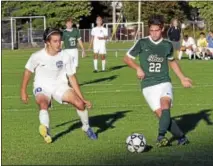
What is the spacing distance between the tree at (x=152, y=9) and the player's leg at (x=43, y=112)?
238ft

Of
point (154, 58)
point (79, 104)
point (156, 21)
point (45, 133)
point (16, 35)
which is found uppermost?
point (156, 21)

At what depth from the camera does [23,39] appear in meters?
58.8

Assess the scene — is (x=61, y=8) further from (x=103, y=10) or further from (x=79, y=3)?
(x=103, y=10)

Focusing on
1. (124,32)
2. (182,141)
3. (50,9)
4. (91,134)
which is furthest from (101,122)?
(50,9)

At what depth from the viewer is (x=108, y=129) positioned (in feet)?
38.4

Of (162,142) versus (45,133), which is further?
(45,133)

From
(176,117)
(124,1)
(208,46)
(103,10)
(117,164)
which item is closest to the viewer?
(117,164)

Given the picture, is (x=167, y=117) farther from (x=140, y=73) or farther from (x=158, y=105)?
(x=140, y=73)

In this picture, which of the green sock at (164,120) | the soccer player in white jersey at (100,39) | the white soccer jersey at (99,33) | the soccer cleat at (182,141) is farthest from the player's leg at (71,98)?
the white soccer jersey at (99,33)

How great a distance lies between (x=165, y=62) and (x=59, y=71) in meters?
1.75

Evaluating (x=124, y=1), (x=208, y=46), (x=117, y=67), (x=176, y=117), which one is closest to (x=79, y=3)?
(x=124, y=1)

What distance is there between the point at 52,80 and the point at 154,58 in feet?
5.66

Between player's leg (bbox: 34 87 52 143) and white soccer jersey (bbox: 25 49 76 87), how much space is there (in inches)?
6.8

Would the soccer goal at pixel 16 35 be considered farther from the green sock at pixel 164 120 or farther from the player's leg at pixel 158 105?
the green sock at pixel 164 120
